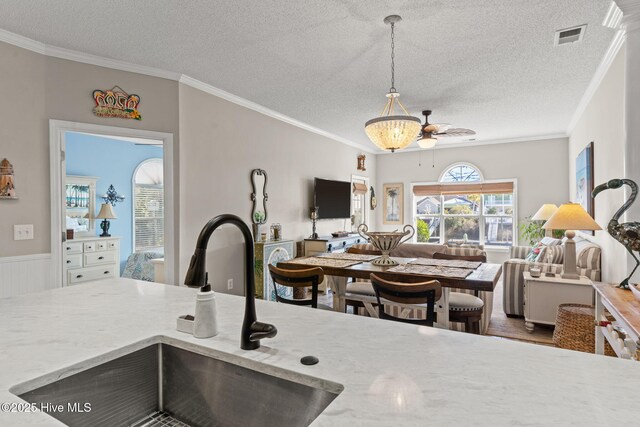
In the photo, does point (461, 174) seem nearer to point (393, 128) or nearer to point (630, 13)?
point (393, 128)

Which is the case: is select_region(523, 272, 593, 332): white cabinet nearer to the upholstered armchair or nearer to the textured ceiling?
the upholstered armchair

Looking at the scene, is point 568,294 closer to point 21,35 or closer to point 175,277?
point 175,277

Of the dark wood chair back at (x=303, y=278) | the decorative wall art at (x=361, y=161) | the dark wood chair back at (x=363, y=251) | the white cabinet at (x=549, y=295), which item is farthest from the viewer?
the decorative wall art at (x=361, y=161)

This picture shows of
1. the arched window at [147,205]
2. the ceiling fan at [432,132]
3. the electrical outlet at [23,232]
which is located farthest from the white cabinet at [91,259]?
the ceiling fan at [432,132]

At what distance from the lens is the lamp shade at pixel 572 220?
10.6ft

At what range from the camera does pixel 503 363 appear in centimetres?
86

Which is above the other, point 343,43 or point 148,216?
point 343,43

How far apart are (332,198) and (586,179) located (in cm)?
358

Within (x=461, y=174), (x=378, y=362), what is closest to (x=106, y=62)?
(x=378, y=362)

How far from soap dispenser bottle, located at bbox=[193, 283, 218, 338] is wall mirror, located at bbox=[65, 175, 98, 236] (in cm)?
545

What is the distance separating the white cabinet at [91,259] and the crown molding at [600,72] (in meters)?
6.22

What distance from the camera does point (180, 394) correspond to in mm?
1009

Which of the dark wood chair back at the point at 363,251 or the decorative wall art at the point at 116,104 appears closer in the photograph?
the decorative wall art at the point at 116,104

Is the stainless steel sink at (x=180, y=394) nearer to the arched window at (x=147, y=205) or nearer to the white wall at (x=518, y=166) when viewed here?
the arched window at (x=147, y=205)
